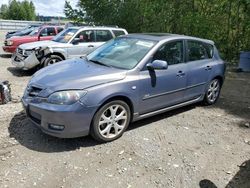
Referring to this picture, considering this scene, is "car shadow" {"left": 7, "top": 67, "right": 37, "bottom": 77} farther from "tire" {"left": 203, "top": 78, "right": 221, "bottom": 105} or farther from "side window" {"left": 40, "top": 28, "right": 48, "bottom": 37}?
"tire" {"left": 203, "top": 78, "right": 221, "bottom": 105}

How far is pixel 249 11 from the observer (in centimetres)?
1262

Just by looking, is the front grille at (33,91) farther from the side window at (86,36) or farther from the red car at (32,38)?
the red car at (32,38)

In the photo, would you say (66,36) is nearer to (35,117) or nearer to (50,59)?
(50,59)

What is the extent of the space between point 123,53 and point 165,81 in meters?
0.85

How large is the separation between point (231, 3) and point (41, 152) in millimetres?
11943

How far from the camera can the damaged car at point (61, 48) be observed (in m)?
9.08

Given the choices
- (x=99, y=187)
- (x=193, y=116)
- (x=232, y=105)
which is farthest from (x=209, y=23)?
(x=99, y=187)

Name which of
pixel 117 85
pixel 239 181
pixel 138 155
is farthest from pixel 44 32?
pixel 239 181

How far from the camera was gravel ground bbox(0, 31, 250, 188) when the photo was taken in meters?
3.66

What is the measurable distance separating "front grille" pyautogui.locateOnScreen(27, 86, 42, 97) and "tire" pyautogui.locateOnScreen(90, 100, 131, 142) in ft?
2.94

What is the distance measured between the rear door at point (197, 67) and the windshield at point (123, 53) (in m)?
1.01

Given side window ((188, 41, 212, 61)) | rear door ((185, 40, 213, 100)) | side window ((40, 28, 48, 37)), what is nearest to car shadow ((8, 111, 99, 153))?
rear door ((185, 40, 213, 100))

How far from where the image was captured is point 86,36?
32.3 ft

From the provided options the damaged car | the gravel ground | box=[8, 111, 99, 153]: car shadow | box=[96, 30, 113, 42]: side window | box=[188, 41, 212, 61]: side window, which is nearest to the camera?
the gravel ground
